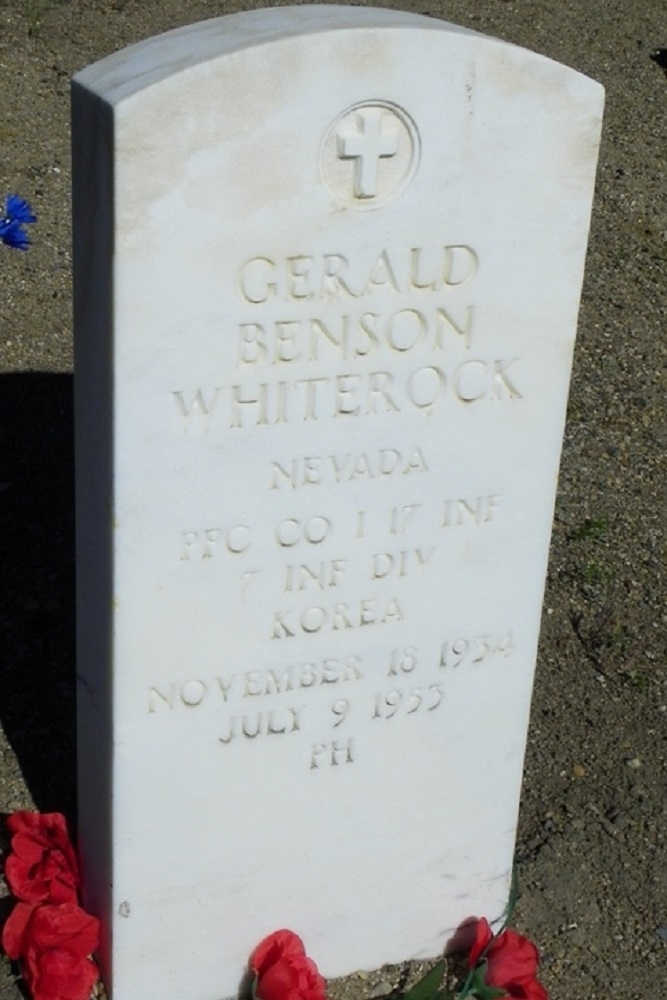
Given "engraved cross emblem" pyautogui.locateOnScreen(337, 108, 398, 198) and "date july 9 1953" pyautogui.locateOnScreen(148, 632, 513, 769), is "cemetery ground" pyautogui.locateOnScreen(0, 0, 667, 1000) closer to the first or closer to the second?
"date july 9 1953" pyautogui.locateOnScreen(148, 632, 513, 769)

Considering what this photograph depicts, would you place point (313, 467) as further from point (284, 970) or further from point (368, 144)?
point (284, 970)

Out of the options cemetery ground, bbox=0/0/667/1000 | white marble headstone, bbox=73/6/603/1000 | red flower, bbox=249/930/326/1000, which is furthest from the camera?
cemetery ground, bbox=0/0/667/1000

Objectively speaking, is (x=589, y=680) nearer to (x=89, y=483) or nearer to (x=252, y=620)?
(x=252, y=620)

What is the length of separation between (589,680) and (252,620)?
67.5 inches

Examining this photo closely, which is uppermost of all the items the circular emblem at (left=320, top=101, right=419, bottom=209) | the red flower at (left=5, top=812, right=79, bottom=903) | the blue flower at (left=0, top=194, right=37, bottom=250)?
the circular emblem at (left=320, top=101, right=419, bottom=209)

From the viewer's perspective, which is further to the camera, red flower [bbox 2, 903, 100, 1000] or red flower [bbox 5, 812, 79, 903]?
red flower [bbox 5, 812, 79, 903]

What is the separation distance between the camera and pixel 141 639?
8.96 feet

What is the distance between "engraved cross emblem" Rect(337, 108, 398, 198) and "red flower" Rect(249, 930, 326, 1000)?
1.52 metres

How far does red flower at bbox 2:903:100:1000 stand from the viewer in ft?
9.85

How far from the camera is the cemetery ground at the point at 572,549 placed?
3.52 meters

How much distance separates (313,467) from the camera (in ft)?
8.95

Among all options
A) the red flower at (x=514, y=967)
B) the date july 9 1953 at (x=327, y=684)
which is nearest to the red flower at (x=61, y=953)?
the date july 9 1953 at (x=327, y=684)

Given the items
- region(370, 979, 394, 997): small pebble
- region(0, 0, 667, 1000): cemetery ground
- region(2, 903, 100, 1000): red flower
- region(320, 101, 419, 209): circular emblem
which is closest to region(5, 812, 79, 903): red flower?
region(2, 903, 100, 1000): red flower

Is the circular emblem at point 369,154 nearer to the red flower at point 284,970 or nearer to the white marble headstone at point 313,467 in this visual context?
the white marble headstone at point 313,467
